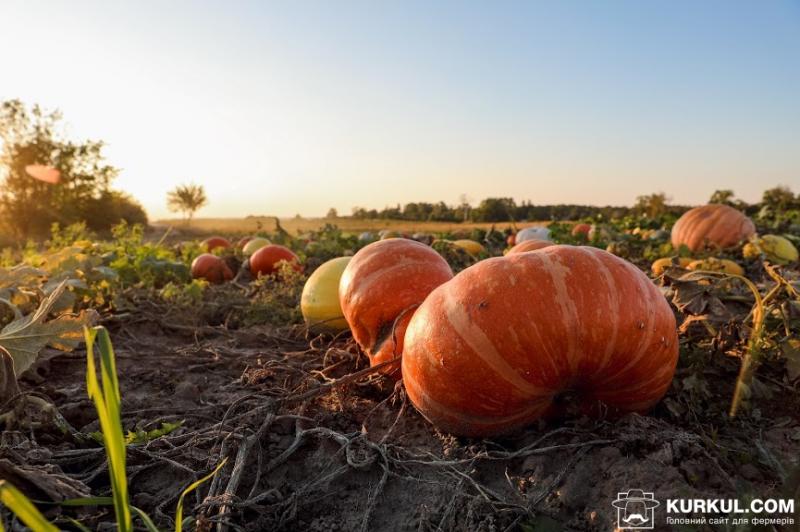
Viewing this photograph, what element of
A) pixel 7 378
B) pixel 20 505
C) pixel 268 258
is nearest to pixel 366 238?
pixel 268 258

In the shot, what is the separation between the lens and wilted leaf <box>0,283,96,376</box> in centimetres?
231

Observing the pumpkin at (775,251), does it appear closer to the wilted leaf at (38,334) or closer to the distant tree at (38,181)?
the wilted leaf at (38,334)

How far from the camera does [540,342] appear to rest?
177 centimetres

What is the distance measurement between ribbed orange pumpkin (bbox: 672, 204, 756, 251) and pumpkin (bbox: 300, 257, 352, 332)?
6.18 m

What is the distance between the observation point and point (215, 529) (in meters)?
1.60

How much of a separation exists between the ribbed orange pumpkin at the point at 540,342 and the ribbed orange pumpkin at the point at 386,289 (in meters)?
0.67

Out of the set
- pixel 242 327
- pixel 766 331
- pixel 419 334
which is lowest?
pixel 242 327

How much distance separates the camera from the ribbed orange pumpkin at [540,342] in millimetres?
1787

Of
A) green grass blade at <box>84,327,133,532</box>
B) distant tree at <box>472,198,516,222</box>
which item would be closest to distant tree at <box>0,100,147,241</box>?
distant tree at <box>472,198,516,222</box>

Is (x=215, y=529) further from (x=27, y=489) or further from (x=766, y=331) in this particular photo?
(x=766, y=331)

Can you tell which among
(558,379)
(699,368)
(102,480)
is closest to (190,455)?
(102,480)

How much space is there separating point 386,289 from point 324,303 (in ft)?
3.84

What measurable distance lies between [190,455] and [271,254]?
5180 millimetres

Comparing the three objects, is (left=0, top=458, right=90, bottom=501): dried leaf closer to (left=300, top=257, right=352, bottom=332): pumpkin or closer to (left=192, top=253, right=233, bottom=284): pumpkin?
(left=300, top=257, right=352, bottom=332): pumpkin
